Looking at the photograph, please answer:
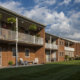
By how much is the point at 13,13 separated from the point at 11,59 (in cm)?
679

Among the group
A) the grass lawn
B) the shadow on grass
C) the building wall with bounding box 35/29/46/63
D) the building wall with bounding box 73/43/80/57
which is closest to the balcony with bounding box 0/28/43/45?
the building wall with bounding box 35/29/46/63

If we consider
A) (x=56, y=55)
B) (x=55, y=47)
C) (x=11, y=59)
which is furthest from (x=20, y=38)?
(x=56, y=55)

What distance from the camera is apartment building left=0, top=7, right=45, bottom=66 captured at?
20.6 m

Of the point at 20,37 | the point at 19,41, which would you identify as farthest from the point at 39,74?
the point at 20,37

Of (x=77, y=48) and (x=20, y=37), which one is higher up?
(x=20, y=37)

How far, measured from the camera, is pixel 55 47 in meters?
37.1

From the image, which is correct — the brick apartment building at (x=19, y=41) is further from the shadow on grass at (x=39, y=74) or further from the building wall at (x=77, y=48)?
the building wall at (x=77, y=48)

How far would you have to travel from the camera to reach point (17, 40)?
840 inches

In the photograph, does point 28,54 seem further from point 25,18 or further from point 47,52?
point 47,52

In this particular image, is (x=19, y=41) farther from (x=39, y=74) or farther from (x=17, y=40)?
(x=39, y=74)

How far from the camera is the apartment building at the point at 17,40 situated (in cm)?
2058

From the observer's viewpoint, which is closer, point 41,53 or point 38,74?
point 38,74

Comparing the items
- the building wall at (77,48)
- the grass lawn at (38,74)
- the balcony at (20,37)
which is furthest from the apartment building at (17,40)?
the building wall at (77,48)

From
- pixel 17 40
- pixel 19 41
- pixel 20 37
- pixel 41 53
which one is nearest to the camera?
pixel 17 40
